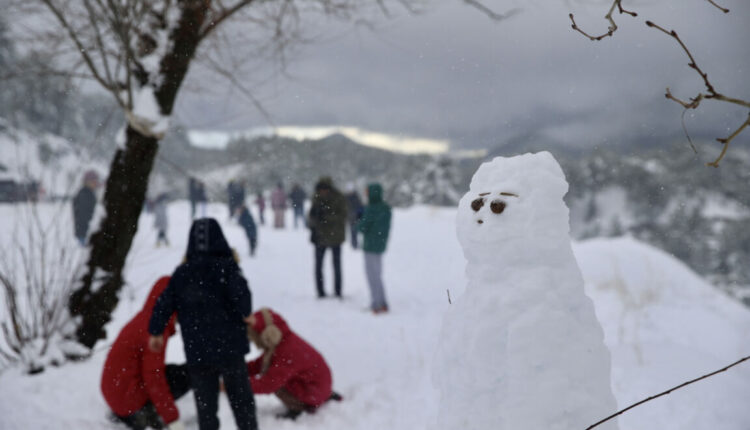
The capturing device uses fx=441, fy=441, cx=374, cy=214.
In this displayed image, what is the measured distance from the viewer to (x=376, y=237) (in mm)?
6023

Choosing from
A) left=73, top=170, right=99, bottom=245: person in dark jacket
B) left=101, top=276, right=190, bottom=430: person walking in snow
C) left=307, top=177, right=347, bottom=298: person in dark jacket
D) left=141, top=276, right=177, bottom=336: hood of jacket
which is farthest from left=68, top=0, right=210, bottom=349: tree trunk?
left=73, top=170, right=99, bottom=245: person in dark jacket

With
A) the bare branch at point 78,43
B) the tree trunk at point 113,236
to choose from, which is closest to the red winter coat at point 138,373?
the tree trunk at point 113,236

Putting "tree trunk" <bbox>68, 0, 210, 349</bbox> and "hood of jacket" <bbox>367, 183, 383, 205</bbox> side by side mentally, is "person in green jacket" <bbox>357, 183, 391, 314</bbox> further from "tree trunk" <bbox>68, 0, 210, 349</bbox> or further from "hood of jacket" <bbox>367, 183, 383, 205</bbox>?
"tree trunk" <bbox>68, 0, 210, 349</bbox>

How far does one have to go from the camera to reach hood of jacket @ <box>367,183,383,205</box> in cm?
595

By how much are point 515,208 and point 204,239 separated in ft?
6.76

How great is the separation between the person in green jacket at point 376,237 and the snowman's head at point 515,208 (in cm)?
461

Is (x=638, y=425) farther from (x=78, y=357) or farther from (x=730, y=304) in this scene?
(x=730, y=304)

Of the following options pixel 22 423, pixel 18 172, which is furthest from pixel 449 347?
pixel 18 172

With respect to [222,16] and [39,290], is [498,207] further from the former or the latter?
[39,290]

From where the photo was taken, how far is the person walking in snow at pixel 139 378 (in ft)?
9.40

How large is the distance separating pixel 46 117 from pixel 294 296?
2860 cm

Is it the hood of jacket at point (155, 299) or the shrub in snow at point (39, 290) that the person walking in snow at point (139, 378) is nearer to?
the hood of jacket at point (155, 299)

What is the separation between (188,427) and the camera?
3.16 metres

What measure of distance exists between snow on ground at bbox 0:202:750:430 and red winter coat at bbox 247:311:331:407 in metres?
0.20
